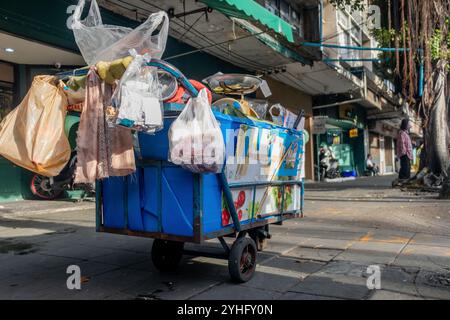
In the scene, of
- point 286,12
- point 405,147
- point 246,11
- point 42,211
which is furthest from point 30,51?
point 405,147

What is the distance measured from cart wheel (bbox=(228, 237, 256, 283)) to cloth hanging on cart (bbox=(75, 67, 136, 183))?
1.32 m

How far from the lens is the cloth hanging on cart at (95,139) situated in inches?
125

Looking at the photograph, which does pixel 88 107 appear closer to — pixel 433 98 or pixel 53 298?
pixel 53 298

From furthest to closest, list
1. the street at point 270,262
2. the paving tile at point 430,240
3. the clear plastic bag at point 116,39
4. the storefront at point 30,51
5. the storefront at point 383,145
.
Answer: the storefront at point 383,145 < the storefront at point 30,51 < the paving tile at point 430,240 < the street at point 270,262 < the clear plastic bag at point 116,39

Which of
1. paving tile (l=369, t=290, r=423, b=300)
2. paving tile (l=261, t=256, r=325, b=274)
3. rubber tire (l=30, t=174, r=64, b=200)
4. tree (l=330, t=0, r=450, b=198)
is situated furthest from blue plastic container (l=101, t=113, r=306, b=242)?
tree (l=330, t=0, r=450, b=198)

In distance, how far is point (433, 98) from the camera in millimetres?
12320

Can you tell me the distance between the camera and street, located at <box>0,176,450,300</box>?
3.55m

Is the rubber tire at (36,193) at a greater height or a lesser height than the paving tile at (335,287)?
greater

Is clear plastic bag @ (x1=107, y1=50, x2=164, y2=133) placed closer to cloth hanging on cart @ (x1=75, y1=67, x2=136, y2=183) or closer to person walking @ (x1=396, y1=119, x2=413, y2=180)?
cloth hanging on cart @ (x1=75, y1=67, x2=136, y2=183)

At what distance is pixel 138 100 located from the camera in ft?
9.62

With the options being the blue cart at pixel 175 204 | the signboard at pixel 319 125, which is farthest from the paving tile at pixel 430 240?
the signboard at pixel 319 125

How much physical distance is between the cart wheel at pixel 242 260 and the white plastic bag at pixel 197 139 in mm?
941

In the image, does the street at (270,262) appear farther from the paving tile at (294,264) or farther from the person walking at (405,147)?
the person walking at (405,147)

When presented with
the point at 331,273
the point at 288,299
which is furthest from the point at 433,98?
the point at 288,299
